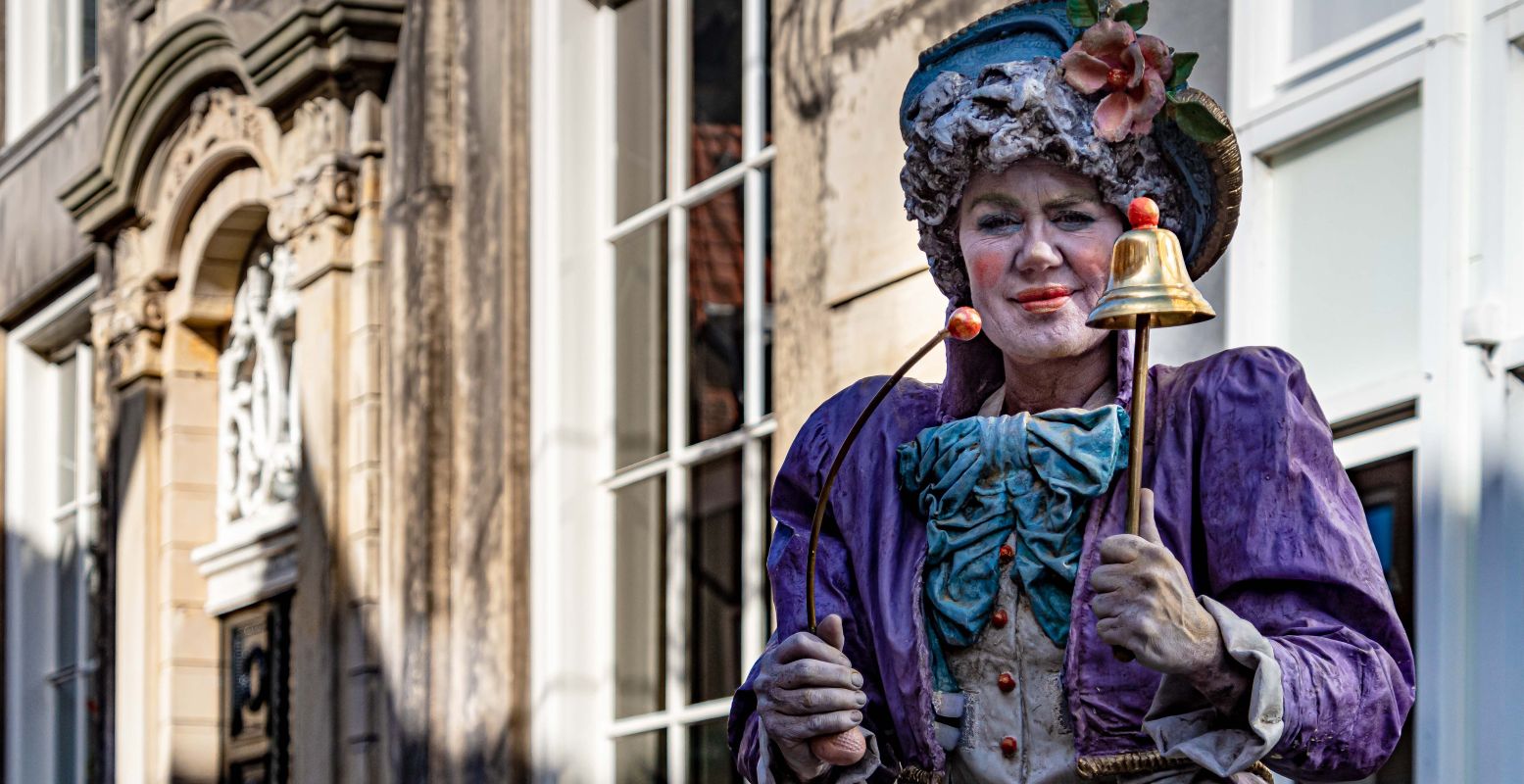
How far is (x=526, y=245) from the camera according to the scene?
27.2 feet

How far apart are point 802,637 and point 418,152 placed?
5.88m

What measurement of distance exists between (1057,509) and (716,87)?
4603mm

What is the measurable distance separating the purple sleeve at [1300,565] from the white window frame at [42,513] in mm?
9599

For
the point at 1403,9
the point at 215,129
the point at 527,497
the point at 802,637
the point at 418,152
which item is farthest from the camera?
the point at 215,129

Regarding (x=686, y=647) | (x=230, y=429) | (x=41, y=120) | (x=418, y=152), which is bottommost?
(x=686, y=647)

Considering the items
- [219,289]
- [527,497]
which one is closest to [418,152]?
[527,497]

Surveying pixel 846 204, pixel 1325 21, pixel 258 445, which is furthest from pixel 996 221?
pixel 258 445

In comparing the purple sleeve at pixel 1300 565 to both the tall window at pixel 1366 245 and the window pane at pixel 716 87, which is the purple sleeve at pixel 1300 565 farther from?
the window pane at pixel 716 87

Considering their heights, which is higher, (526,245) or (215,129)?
(215,129)

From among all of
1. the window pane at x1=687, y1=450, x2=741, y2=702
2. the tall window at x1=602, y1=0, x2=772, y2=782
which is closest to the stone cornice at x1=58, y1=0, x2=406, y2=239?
the tall window at x1=602, y1=0, x2=772, y2=782

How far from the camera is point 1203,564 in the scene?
308 centimetres

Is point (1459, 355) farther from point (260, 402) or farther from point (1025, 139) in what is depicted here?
point (260, 402)

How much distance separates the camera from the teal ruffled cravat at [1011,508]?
314 cm

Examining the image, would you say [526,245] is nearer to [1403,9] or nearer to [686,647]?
[686,647]
